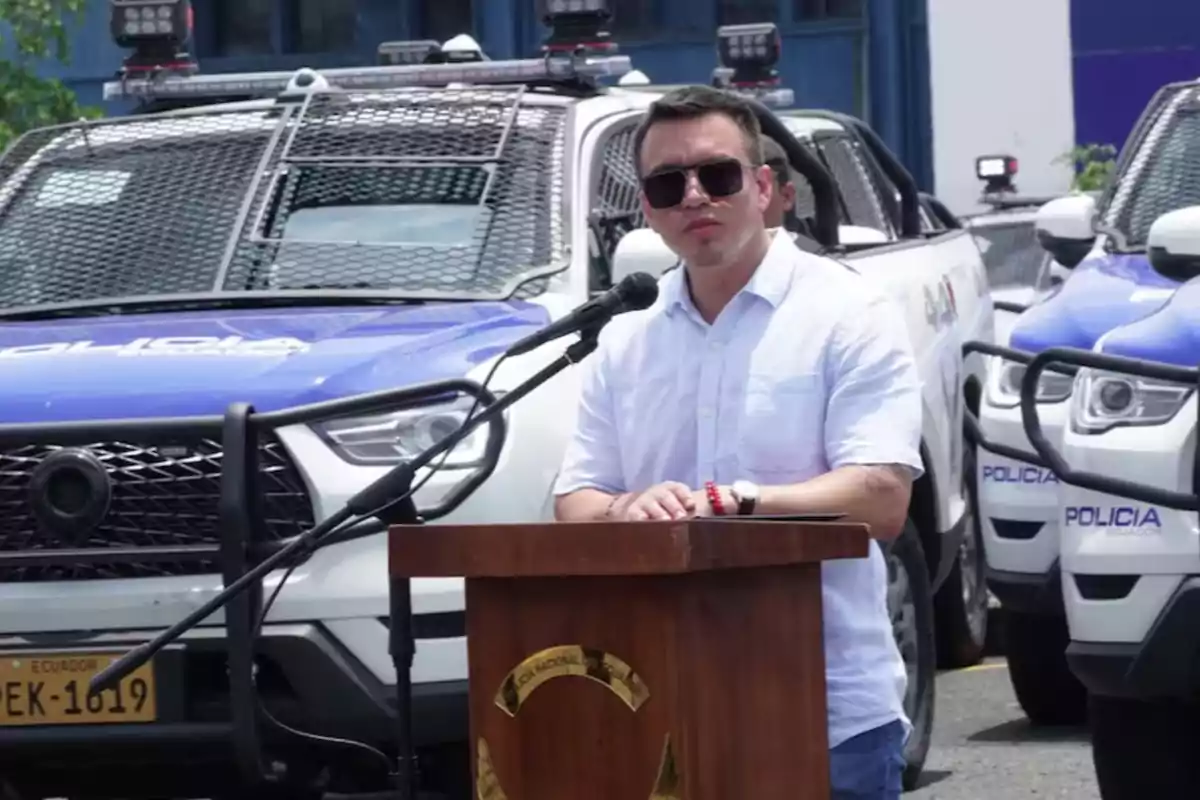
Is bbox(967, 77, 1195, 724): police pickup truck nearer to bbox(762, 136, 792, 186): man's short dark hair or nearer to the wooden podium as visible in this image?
bbox(762, 136, 792, 186): man's short dark hair

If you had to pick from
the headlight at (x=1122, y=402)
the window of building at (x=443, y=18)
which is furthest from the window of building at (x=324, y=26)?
the headlight at (x=1122, y=402)

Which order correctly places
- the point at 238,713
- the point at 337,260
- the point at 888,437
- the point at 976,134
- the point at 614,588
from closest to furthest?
1. the point at 614,588
2. the point at 888,437
3. the point at 238,713
4. the point at 337,260
5. the point at 976,134

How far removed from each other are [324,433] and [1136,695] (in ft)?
5.70

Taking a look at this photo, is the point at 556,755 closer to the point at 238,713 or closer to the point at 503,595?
the point at 503,595

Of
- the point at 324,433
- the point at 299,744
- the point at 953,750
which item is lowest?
the point at 953,750

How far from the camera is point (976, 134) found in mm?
22281

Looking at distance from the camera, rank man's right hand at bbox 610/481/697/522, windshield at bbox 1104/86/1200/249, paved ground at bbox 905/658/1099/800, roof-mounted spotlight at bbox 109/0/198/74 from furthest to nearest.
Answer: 1. roof-mounted spotlight at bbox 109/0/198/74
2. windshield at bbox 1104/86/1200/249
3. paved ground at bbox 905/658/1099/800
4. man's right hand at bbox 610/481/697/522

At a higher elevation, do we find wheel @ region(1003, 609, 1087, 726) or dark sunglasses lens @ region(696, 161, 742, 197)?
dark sunglasses lens @ region(696, 161, 742, 197)

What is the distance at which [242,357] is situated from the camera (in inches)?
231

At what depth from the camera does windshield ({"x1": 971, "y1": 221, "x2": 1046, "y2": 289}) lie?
15.1 meters

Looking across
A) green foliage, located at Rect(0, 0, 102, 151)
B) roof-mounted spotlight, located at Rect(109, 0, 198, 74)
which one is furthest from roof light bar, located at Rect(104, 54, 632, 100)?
green foliage, located at Rect(0, 0, 102, 151)

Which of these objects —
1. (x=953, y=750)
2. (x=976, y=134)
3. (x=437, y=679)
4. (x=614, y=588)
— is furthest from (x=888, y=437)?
(x=976, y=134)

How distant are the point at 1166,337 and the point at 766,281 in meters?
1.88

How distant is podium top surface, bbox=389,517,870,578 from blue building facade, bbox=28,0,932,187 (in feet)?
62.6
